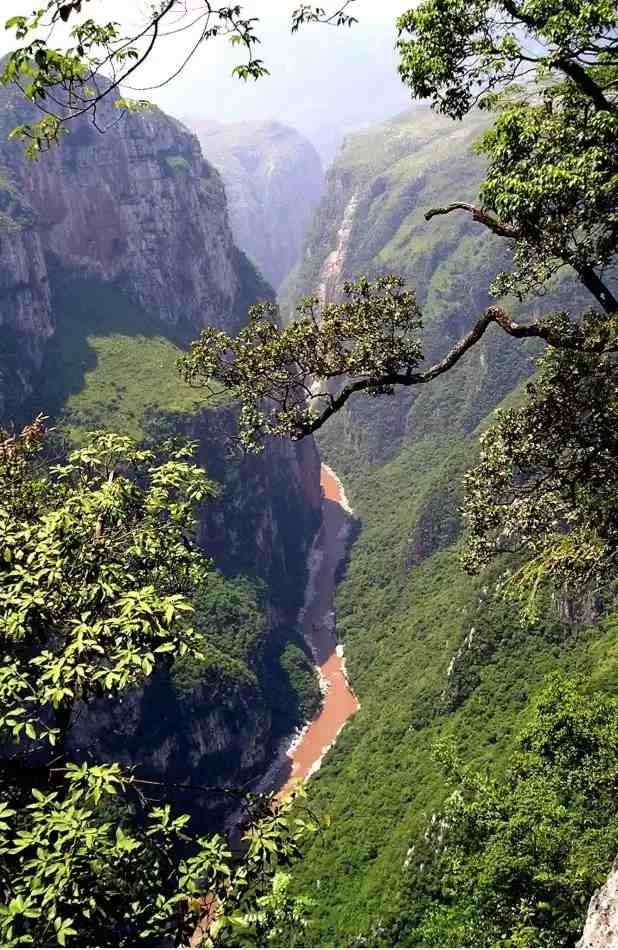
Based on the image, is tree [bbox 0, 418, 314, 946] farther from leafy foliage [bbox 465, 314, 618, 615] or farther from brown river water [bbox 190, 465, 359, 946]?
brown river water [bbox 190, 465, 359, 946]

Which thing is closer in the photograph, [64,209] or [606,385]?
[606,385]

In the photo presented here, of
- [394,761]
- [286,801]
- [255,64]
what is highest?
[255,64]

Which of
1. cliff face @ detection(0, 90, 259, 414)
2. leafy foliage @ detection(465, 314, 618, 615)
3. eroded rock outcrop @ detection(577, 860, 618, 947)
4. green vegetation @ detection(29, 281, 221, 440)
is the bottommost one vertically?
eroded rock outcrop @ detection(577, 860, 618, 947)

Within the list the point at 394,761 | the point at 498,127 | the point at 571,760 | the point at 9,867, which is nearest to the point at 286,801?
the point at 9,867

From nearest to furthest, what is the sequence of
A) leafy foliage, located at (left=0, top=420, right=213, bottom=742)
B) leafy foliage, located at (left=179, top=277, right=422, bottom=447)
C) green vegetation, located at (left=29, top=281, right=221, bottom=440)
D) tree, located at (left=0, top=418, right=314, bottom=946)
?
1. tree, located at (left=0, top=418, right=314, bottom=946)
2. leafy foliage, located at (left=0, top=420, right=213, bottom=742)
3. leafy foliage, located at (left=179, top=277, right=422, bottom=447)
4. green vegetation, located at (left=29, top=281, right=221, bottom=440)

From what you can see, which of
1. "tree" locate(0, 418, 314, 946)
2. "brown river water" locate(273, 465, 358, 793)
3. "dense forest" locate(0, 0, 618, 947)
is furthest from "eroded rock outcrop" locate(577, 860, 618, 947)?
"brown river water" locate(273, 465, 358, 793)

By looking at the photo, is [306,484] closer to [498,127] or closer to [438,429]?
[438,429]

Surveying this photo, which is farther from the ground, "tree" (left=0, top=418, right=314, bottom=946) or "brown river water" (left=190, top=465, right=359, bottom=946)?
"tree" (left=0, top=418, right=314, bottom=946)

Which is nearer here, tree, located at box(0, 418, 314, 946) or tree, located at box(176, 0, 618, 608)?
tree, located at box(0, 418, 314, 946)
